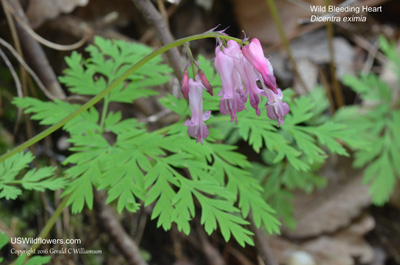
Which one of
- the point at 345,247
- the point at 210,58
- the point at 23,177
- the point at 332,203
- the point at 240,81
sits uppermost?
the point at 240,81

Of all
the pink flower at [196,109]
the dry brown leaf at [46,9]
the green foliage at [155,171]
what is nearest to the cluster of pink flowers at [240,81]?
the pink flower at [196,109]

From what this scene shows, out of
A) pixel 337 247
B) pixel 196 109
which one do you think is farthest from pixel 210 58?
pixel 196 109

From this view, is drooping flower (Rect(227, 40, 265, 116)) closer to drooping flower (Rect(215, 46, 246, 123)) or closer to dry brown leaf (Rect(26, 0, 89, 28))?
drooping flower (Rect(215, 46, 246, 123))

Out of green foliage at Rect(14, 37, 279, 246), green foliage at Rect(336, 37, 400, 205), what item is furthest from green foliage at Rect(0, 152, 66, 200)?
green foliage at Rect(336, 37, 400, 205)

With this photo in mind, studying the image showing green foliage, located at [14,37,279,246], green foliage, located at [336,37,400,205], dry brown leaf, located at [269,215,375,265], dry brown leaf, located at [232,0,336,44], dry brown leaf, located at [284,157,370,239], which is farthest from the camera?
dry brown leaf, located at [232,0,336,44]

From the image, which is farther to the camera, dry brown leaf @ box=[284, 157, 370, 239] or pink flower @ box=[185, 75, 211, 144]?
dry brown leaf @ box=[284, 157, 370, 239]

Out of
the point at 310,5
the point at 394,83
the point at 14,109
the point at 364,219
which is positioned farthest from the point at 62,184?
the point at 394,83

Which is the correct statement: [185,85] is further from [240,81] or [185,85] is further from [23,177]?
[23,177]
